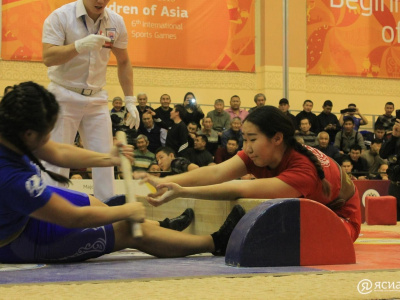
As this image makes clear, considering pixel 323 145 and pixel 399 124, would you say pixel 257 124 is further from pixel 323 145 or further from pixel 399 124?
pixel 323 145

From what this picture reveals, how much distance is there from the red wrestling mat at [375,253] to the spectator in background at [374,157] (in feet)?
18.5

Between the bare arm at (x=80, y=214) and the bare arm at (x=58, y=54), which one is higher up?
the bare arm at (x=58, y=54)

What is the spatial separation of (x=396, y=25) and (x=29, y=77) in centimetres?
763

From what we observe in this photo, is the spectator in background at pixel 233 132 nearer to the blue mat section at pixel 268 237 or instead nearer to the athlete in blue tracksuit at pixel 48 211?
the athlete in blue tracksuit at pixel 48 211

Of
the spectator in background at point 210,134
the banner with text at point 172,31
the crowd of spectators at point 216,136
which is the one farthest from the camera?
the banner with text at point 172,31

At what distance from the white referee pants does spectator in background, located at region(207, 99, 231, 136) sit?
6253 millimetres

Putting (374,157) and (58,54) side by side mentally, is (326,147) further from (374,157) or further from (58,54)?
(58,54)

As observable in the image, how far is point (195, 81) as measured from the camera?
14406 millimetres

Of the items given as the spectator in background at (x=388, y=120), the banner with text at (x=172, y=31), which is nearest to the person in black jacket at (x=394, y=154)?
the spectator in background at (x=388, y=120)

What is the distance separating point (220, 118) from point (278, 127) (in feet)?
26.7

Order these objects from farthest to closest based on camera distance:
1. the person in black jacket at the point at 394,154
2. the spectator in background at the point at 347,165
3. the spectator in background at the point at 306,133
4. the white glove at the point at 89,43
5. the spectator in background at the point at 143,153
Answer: the spectator in background at the point at 306,133 < the spectator in background at the point at 347,165 < the spectator in background at the point at 143,153 < the person in black jacket at the point at 394,154 < the white glove at the point at 89,43

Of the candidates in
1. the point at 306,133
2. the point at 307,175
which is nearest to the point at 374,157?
the point at 306,133

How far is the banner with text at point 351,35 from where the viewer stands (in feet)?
48.2

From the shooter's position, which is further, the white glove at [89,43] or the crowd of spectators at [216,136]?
the crowd of spectators at [216,136]
